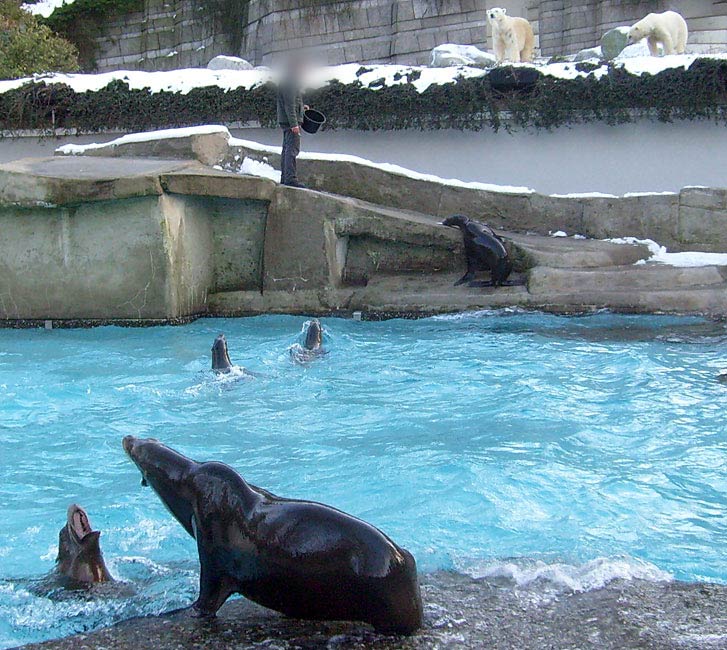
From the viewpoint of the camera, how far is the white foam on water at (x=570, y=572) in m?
3.67

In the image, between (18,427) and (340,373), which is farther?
(340,373)

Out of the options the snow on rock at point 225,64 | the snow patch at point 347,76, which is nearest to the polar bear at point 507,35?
the snow patch at point 347,76

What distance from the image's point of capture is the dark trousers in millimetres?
10555

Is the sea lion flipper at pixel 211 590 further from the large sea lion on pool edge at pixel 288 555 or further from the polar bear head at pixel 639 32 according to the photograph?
the polar bear head at pixel 639 32

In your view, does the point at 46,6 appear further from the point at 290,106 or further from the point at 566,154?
the point at 566,154

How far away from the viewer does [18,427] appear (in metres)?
6.71

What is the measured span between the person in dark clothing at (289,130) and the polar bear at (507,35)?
5.61 m

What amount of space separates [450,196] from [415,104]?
1.85 meters

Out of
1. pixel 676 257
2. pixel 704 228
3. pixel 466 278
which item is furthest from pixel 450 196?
Result: pixel 704 228

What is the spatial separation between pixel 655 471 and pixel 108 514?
298 cm

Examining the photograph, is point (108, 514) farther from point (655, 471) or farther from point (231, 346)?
point (231, 346)

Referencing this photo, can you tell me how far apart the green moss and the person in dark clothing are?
1.97 metres

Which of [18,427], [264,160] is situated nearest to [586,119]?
[264,160]

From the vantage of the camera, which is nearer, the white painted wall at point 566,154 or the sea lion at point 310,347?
the sea lion at point 310,347
